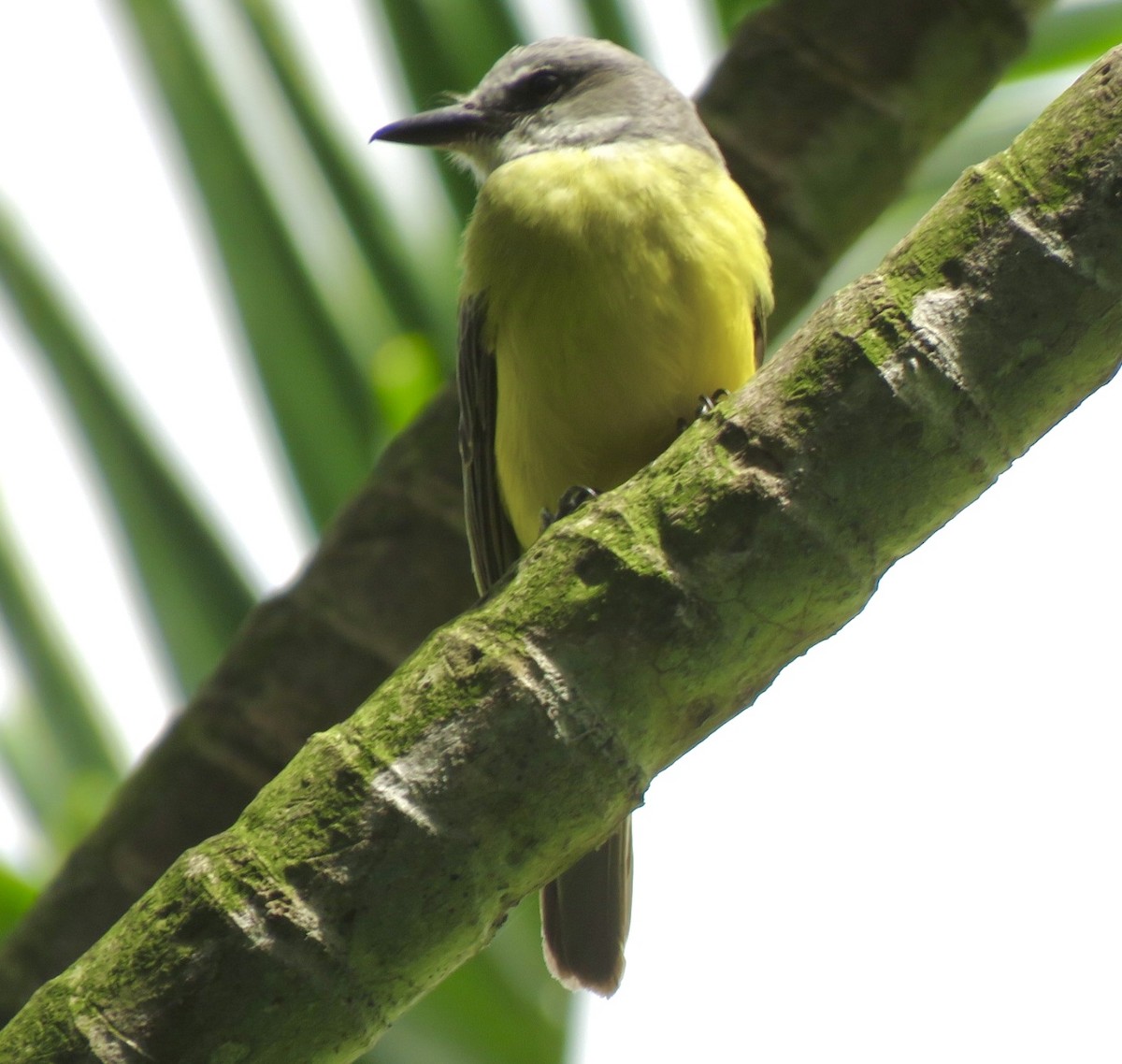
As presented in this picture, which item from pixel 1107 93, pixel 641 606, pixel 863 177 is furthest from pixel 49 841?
pixel 1107 93

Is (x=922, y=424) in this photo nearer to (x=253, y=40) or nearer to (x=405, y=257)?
(x=405, y=257)

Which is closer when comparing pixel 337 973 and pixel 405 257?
pixel 337 973

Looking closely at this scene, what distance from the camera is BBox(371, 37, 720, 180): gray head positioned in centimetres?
451

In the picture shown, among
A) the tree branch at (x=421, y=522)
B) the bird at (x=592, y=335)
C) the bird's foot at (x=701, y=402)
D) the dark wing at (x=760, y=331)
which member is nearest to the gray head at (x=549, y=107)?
the bird at (x=592, y=335)

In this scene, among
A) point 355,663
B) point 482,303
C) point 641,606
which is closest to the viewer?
point 641,606

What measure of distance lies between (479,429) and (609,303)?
0.63 meters

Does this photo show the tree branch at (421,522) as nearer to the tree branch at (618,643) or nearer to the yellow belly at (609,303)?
the yellow belly at (609,303)

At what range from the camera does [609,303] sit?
3650 mm

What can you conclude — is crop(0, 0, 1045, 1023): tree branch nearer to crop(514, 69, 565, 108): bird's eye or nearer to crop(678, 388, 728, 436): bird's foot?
crop(678, 388, 728, 436): bird's foot

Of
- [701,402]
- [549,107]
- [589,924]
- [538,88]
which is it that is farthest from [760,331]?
[589,924]

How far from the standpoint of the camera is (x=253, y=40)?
4.14 metres

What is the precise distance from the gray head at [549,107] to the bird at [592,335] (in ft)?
0.91

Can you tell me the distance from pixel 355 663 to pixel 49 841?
1.16m

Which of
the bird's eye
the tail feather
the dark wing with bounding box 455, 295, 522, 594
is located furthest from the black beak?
the tail feather
